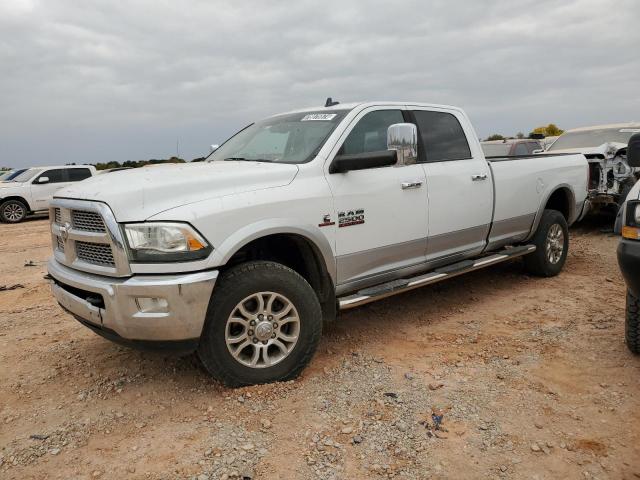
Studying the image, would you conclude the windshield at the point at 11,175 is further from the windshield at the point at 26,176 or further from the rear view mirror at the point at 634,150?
the rear view mirror at the point at 634,150

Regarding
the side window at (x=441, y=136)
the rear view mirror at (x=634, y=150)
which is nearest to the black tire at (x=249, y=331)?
the side window at (x=441, y=136)

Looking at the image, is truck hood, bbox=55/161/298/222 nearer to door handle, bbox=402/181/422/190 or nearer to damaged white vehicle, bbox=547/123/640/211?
door handle, bbox=402/181/422/190

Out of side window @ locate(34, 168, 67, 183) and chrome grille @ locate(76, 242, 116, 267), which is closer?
chrome grille @ locate(76, 242, 116, 267)

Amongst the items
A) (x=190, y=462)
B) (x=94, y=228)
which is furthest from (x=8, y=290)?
(x=190, y=462)

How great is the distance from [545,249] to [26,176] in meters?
15.2

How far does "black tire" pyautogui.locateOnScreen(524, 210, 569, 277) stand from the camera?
19.0ft

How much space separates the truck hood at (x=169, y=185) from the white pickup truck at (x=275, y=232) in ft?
0.04

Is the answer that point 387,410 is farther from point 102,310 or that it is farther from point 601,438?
point 102,310

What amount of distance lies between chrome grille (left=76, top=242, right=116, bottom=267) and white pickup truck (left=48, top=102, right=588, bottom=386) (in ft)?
0.04

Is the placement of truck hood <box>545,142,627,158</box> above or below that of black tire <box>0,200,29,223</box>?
above

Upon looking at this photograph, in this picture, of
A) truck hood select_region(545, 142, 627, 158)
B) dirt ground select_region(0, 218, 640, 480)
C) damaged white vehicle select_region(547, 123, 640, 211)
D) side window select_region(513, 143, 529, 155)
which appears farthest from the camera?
side window select_region(513, 143, 529, 155)

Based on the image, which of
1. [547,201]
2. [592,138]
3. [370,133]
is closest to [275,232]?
[370,133]

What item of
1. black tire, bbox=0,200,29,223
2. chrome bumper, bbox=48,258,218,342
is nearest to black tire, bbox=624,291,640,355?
chrome bumper, bbox=48,258,218,342

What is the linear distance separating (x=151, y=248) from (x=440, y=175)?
2572mm
